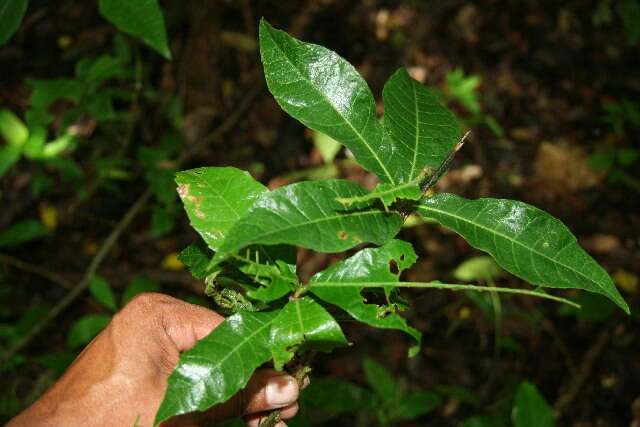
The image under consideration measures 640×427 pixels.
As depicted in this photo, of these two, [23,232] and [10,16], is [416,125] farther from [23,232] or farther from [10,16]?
[23,232]

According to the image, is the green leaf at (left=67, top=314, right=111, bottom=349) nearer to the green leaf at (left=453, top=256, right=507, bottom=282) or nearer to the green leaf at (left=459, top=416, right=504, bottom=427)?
the green leaf at (left=459, top=416, right=504, bottom=427)

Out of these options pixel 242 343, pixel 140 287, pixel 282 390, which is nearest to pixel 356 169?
pixel 140 287

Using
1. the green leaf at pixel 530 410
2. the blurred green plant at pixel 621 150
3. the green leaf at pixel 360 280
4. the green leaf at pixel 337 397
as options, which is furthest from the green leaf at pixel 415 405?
the blurred green plant at pixel 621 150

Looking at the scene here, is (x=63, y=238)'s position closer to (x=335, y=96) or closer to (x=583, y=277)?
(x=335, y=96)

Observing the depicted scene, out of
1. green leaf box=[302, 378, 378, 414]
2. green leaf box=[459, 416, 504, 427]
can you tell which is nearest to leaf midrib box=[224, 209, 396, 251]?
green leaf box=[302, 378, 378, 414]

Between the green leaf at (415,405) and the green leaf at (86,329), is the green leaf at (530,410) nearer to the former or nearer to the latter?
the green leaf at (415,405)

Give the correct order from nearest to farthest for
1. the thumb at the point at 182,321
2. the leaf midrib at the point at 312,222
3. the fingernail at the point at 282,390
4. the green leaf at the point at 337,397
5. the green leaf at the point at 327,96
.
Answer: the leaf midrib at the point at 312,222, the green leaf at the point at 327,96, the fingernail at the point at 282,390, the thumb at the point at 182,321, the green leaf at the point at 337,397
